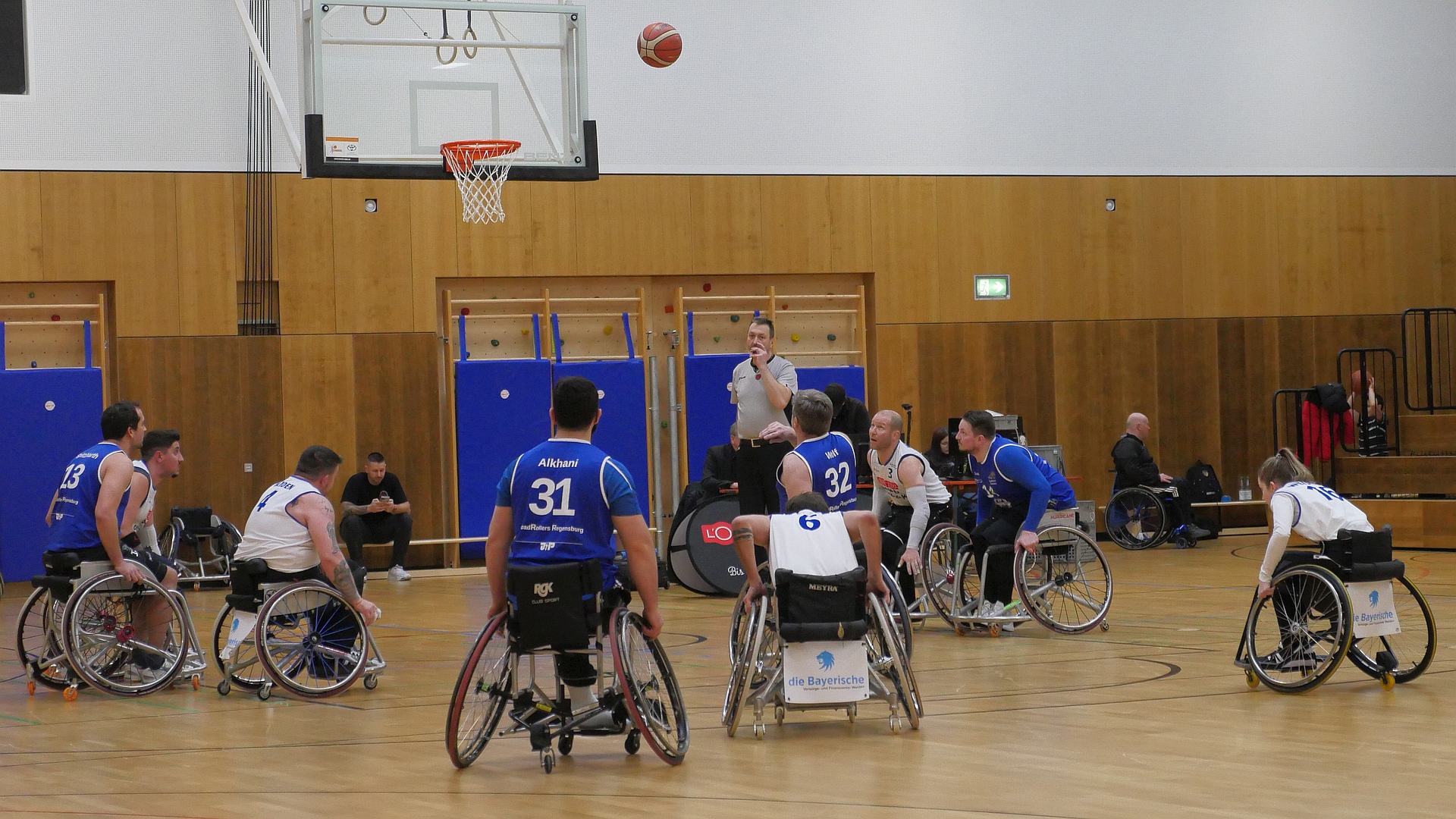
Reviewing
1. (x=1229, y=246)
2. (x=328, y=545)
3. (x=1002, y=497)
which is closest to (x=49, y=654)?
(x=328, y=545)

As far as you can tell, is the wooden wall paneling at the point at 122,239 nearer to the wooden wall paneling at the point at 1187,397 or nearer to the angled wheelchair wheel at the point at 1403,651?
the wooden wall paneling at the point at 1187,397

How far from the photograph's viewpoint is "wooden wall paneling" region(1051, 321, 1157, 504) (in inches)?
537

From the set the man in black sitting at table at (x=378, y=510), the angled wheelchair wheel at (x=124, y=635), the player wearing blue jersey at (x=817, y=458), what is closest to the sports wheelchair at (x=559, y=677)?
the player wearing blue jersey at (x=817, y=458)

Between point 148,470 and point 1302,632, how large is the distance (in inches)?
191

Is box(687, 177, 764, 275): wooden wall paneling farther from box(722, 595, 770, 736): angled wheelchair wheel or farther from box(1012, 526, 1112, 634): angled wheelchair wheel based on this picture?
box(722, 595, 770, 736): angled wheelchair wheel

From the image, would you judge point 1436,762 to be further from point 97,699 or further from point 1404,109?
point 1404,109

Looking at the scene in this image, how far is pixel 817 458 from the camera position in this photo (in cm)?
565

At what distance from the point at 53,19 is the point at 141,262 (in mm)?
2050

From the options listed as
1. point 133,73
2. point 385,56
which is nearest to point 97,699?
point 385,56

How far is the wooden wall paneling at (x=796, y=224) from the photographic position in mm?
13062

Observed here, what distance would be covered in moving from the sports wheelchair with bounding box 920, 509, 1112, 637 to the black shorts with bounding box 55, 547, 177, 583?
351 cm

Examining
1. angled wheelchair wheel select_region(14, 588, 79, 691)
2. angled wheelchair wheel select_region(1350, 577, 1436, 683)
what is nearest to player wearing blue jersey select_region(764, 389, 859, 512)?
angled wheelchair wheel select_region(1350, 577, 1436, 683)

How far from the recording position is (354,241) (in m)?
12.2

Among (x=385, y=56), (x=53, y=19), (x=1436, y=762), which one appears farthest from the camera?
(x=53, y=19)
